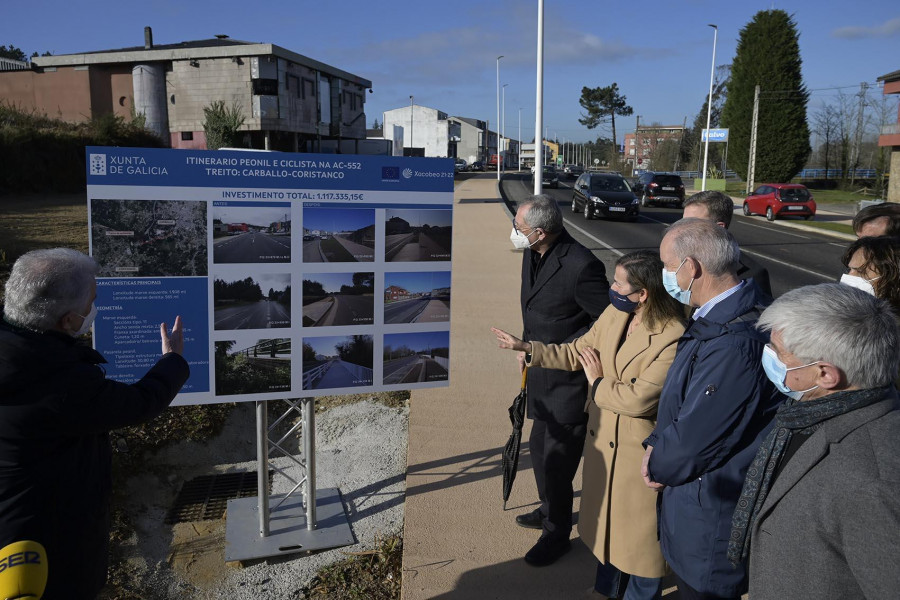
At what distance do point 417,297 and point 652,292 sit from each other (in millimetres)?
1448

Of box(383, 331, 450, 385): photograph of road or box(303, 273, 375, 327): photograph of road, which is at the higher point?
box(303, 273, 375, 327): photograph of road

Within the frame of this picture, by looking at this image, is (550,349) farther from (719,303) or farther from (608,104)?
(608,104)

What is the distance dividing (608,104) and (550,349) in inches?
3584

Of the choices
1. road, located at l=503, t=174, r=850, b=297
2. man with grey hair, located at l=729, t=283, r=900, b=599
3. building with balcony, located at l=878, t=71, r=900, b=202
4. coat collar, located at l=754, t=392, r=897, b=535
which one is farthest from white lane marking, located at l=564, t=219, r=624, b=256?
building with balcony, located at l=878, t=71, r=900, b=202

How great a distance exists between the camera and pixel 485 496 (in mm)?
4547

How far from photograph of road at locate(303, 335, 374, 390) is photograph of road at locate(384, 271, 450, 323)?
0.74ft

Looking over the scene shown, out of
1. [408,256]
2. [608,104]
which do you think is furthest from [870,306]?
[608,104]

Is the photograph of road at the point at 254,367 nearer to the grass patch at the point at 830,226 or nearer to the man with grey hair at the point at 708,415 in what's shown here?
the man with grey hair at the point at 708,415

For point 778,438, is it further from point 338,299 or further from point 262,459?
point 262,459

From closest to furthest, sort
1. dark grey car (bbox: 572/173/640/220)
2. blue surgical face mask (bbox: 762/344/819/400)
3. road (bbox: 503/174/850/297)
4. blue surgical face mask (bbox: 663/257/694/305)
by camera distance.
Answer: blue surgical face mask (bbox: 762/344/819/400) < blue surgical face mask (bbox: 663/257/694/305) < road (bbox: 503/174/850/297) < dark grey car (bbox: 572/173/640/220)

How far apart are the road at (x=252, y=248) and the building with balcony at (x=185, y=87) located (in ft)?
101

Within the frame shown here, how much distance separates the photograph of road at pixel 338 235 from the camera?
142 inches

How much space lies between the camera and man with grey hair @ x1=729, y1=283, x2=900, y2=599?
155 centimetres

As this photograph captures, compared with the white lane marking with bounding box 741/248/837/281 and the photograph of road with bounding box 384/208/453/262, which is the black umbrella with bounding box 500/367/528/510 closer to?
the photograph of road with bounding box 384/208/453/262
